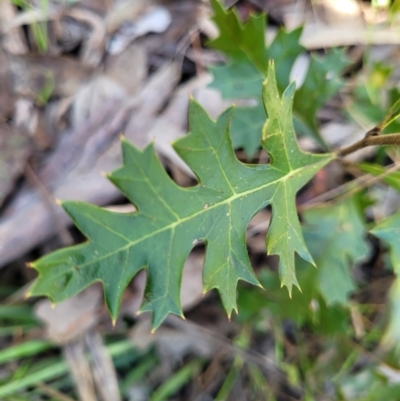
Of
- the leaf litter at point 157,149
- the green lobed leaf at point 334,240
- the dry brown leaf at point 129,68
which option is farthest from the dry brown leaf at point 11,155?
the green lobed leaf at point 334,240

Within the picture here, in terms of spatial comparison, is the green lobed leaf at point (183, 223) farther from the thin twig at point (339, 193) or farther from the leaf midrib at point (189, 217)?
the thin twig at point (339, 193)

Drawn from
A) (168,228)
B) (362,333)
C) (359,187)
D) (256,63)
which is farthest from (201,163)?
(362,333)

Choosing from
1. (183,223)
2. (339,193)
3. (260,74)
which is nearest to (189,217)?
(183,223)

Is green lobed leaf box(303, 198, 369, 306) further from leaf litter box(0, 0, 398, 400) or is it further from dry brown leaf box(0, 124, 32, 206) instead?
dry brown leaf box(0, 124, 32, 206)

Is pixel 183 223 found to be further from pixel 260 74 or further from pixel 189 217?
pixel 260 74

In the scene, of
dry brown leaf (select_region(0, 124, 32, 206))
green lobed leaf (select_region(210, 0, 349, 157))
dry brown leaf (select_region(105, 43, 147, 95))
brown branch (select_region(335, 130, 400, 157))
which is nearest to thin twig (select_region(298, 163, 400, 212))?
green lobed leaf (select_region(210, 0, 349, 157))
